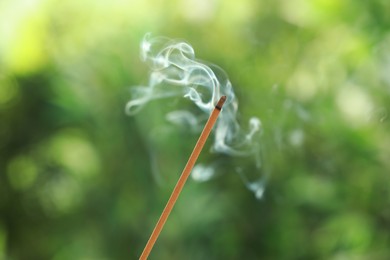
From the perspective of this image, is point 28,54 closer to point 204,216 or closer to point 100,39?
point 100,39

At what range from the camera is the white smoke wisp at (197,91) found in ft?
1.81

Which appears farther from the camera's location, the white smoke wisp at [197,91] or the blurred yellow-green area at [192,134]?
the blurred yellow-green area at [192,134]

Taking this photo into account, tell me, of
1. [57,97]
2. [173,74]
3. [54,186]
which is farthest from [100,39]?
[173,74]

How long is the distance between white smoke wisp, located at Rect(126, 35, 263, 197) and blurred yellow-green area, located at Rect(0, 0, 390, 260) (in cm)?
7

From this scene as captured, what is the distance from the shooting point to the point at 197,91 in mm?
559

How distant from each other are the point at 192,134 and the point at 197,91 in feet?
1.04

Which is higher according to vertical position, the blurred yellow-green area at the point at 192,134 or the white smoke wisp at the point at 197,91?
the white smoke wisp at the point at 197,91

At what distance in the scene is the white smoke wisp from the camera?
550 mm

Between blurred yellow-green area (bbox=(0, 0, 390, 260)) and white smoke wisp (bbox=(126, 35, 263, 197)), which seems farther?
blurred yellow-green area (bbox=(0, 0, 390, 260))

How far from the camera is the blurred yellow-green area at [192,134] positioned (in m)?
0.89

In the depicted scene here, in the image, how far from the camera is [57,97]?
97 centimetres

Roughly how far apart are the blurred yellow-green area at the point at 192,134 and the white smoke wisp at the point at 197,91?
0.07 m

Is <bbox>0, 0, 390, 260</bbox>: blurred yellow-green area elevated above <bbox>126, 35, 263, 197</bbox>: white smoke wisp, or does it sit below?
below

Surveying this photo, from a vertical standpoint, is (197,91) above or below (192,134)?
above
